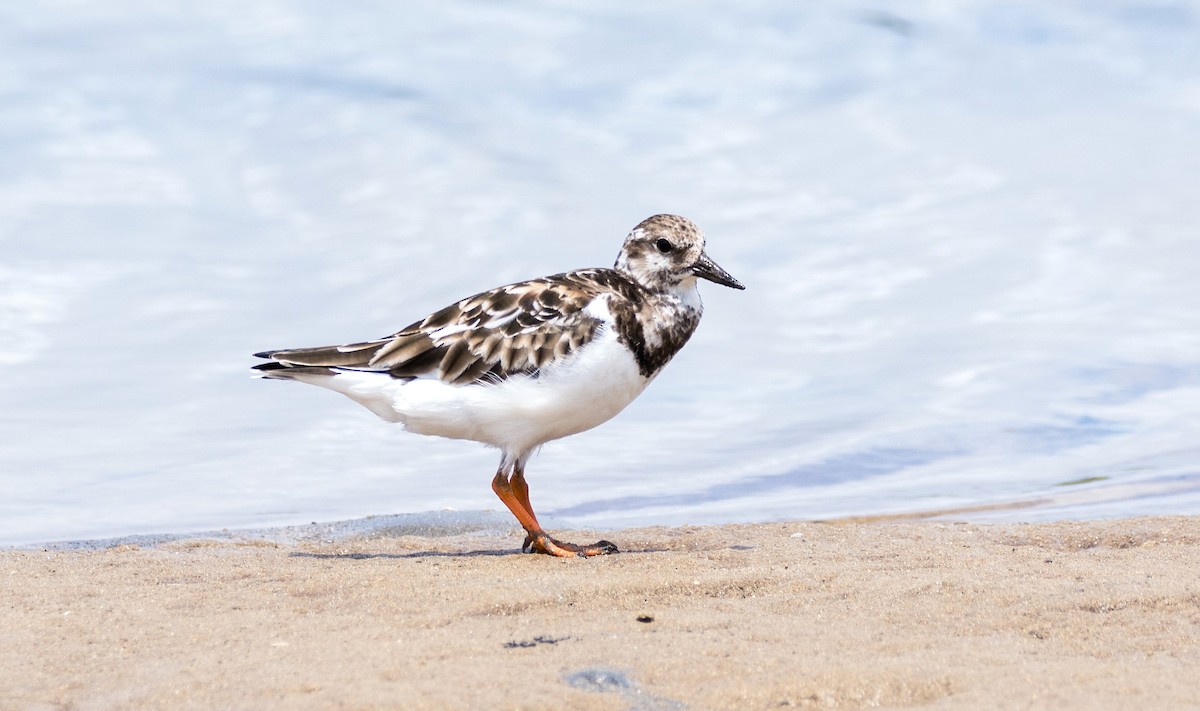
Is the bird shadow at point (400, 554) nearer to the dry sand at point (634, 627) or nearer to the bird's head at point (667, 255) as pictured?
the dry sand at point (634, 627)

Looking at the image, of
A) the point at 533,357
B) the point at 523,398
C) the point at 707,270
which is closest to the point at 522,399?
the point at 523,398

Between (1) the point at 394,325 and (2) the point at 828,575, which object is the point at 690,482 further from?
(2) the point at 828,575

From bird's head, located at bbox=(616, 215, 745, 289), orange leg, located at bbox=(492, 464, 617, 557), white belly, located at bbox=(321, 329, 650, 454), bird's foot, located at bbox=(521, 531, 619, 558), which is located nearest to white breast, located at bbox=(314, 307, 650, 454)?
white belly, located at bbox=(321, 329, 650, 454)

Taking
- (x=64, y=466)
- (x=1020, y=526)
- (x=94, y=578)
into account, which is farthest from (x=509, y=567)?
(x=64, y=466)

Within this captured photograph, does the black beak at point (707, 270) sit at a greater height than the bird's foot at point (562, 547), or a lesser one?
greater

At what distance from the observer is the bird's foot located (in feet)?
20.1

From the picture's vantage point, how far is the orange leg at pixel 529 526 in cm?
617

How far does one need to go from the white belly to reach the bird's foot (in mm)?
453

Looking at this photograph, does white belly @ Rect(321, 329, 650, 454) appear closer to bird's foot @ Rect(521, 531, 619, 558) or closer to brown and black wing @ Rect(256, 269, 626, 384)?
brown and black wing @ Rect(256, 269, 626, 384)

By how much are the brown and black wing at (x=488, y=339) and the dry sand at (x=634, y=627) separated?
2.82ft

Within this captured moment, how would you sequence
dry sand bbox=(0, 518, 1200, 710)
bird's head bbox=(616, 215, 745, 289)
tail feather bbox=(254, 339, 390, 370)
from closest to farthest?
dry sand bbox=(0, 518, 1200, 710) → tail feather bbox=(254, 339, 390, 370) → bird's head bbox=(616, 215, 745, 289)

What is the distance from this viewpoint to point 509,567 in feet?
18.9

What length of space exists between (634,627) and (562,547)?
6.02ft

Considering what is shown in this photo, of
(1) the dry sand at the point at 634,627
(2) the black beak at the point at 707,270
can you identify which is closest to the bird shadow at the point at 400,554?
(1) the dry sand at the point at 634,627
